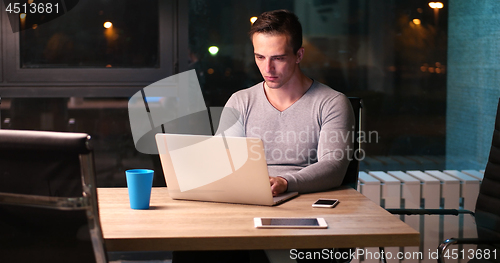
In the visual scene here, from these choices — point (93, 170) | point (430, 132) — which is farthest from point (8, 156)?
point (430, 132)

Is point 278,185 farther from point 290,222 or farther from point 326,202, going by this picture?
point 290,222

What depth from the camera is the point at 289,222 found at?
1.17m

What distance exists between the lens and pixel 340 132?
5.71 feet

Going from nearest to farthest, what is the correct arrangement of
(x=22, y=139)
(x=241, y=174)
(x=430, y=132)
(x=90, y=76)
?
1. (x=22, y=139)
2. (x=241, y=174)
3. (x=90, y=76)
4. (x=430, y=132)

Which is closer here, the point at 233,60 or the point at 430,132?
the point at 233,60

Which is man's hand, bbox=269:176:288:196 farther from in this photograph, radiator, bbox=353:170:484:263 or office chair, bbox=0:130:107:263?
radiator, bbox=353:170:484:263

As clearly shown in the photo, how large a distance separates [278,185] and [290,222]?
0.97 ft

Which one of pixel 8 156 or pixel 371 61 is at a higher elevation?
pixel 371 61

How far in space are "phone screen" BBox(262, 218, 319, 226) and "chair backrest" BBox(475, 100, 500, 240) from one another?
2.78ft

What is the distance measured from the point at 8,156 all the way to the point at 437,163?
8.86ft

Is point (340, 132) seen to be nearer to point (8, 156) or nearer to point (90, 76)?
point (8, 156)

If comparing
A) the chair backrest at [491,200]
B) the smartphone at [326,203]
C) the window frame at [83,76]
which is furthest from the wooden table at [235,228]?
the window frame at [83,76]

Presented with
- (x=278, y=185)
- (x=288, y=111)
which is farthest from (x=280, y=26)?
(x=278, y=185)

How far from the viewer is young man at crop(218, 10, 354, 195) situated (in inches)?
69.7
